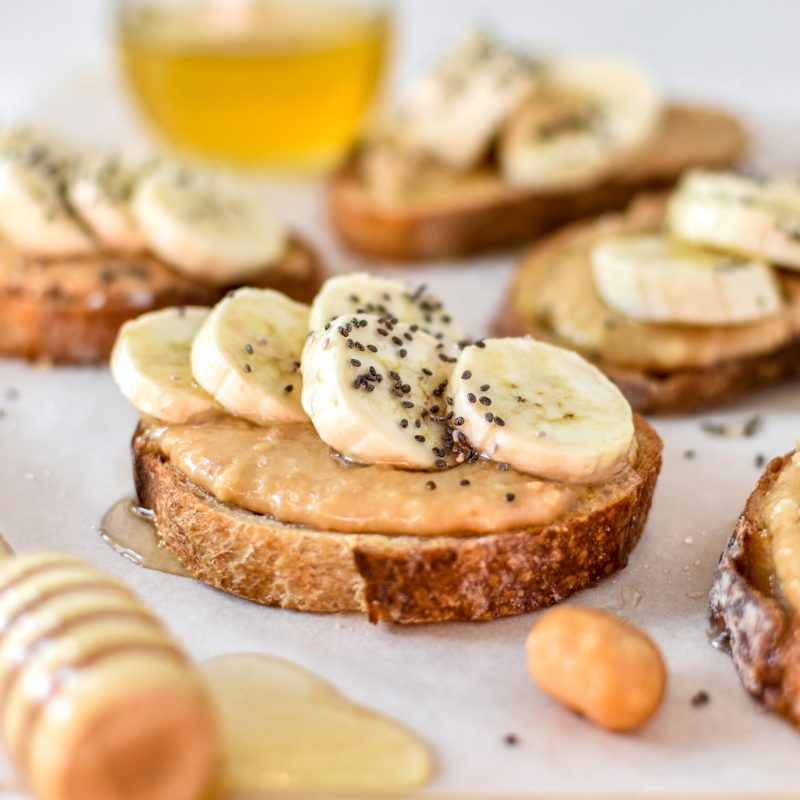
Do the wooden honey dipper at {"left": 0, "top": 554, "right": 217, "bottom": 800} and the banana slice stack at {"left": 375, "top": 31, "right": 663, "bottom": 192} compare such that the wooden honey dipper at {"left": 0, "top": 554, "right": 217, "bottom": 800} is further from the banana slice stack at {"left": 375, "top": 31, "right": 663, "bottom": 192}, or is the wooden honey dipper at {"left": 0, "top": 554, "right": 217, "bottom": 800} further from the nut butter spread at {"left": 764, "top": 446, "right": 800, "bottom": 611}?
the banana slice stack at {"left": 375, "top": 31, "right": 663, "bottom": 192}

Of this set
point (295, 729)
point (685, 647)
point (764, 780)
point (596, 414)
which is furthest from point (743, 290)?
point (295, 729)

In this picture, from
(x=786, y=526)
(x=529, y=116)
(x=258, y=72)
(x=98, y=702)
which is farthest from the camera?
(x=258, y=72)

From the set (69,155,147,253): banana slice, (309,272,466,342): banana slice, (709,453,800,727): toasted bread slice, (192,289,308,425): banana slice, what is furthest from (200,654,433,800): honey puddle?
(69,155,147,253): banana slice

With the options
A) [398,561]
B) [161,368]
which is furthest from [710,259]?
[161,368]

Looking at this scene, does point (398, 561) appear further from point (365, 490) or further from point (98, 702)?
point (98, 702)

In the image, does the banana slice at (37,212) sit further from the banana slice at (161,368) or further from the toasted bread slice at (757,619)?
the toasted bread slice at (757,619)

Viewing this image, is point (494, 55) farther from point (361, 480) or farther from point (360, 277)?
point (361, 480)

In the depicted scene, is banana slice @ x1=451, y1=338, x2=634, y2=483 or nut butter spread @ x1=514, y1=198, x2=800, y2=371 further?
nut butter spread @ x1=514, y1=198, x2=800, y2=371
